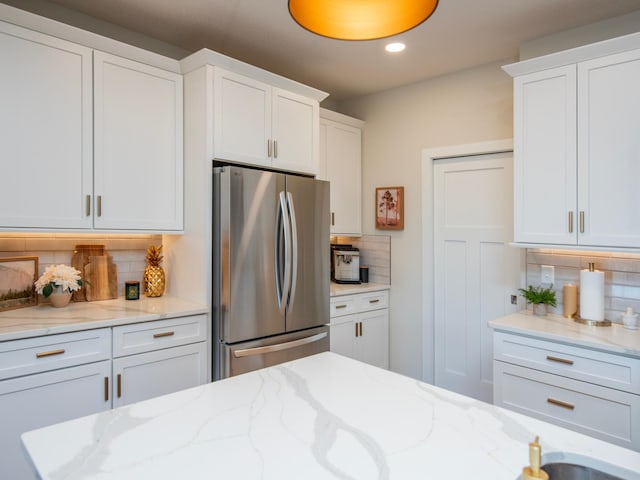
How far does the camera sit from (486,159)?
322 cm

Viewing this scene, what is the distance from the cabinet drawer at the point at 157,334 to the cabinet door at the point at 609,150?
7.36ft

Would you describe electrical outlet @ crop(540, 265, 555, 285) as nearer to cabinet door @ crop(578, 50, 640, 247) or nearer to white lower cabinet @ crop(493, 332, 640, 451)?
cabinet door @ crop(578, 50, 640, 247)

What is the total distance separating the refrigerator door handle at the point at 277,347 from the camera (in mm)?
2463

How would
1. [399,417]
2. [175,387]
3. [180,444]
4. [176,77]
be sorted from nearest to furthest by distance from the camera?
[180,444] < [399,417] < [175,387] < [176,77]

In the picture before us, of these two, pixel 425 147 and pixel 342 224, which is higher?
pixel 425 147

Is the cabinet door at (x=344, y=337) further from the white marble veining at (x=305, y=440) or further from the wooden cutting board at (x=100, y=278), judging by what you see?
the white marble veining at (x=305, y=440)

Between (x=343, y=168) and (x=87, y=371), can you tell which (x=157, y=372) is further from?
(x=343, y=168)

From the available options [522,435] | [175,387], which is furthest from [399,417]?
[175,387]

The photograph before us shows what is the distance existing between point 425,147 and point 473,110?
0.47 metres

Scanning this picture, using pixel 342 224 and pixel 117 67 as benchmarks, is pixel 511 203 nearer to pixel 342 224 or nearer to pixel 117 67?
pixel 342 224

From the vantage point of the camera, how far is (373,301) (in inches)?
Answer: 142

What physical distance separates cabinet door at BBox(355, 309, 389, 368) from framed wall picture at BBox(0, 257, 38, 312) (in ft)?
7.49

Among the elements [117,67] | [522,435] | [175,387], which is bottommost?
[175,387]

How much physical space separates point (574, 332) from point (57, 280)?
2.82 meters
